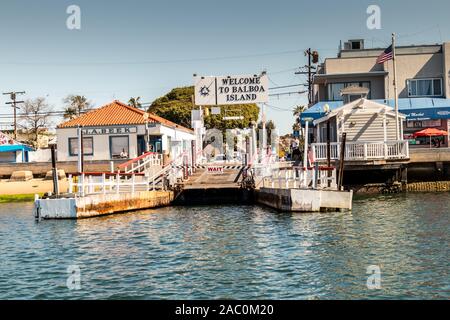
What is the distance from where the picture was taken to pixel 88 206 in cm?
2691

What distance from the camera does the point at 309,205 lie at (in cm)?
2616

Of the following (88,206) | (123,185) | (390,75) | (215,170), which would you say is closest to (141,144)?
(215,170)

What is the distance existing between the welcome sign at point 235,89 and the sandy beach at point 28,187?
540 inches

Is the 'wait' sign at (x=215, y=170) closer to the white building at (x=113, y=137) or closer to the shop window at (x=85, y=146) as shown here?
the white building at (x=113, y=137)

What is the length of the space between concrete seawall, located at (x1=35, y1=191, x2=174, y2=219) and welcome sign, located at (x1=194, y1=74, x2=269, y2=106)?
756cm

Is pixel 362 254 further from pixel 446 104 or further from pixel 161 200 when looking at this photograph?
pixel 446 104

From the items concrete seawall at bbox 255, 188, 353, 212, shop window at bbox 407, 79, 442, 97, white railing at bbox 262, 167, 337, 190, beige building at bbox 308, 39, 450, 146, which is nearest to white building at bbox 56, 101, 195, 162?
beige building at bbox 308, 39, 450, 146

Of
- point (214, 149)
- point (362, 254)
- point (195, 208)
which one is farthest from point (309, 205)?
point (214, 149)

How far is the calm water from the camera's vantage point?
12.8m

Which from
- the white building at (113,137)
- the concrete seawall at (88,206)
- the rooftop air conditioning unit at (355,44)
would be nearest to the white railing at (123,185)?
the concrete seawall at (88,206)

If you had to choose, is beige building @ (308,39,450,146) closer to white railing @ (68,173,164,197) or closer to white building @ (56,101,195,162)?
white building @ (56,101,195,162)

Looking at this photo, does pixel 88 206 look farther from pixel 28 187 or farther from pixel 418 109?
pixel 418 109

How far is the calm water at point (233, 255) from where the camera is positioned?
12.8 meters
